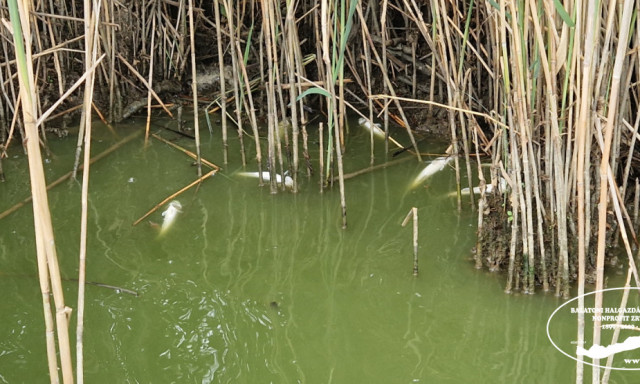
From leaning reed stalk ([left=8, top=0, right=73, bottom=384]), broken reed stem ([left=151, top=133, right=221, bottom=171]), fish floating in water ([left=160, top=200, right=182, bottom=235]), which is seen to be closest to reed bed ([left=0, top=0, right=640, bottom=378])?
leaning reed stalk ([left=8, top=0, right=73, bottom=384])

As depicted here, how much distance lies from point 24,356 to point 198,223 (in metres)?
0.76

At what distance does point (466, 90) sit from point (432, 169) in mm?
297

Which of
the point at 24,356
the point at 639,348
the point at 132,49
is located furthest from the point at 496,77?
the point at 132,49

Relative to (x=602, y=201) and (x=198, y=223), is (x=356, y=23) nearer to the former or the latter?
(x=198, y=223)

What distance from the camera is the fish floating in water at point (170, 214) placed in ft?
8.01

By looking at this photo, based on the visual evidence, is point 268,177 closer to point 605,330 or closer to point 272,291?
point 272,291

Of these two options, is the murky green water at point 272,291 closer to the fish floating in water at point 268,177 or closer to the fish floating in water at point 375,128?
the fish floating in water at point 268,177

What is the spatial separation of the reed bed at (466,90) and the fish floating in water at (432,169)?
72 mm

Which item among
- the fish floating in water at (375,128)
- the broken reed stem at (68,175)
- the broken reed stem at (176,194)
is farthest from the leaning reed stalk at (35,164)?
the fish floating in water at (375,128)

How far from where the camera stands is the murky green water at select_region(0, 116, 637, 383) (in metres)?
1.83

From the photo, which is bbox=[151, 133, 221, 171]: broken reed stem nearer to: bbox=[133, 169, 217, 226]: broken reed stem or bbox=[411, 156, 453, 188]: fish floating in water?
bbox=[133, 169, 217, 226]: broken reed stem

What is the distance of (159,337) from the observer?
1.93 meters

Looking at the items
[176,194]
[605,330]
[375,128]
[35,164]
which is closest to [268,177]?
[176,194]

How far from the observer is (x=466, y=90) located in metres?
2.75
